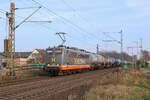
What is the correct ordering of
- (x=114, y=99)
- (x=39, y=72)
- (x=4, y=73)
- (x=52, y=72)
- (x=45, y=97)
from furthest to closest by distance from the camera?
1. (x=39, y=72)
2. (x=52, y=72)
3. (x=4, y=73)
4. (x=45, y=97)
5. (x=114, y=99)

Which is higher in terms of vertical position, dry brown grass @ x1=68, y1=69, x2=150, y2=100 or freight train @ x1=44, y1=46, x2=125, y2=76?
freight train @ x1=44, y1=46, x2=125, y2=76

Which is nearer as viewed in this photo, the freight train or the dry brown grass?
the dry brown grass

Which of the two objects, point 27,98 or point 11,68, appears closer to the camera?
point 27,98

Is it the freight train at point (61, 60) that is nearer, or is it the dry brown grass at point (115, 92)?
the dry brown grass at point (115, 92)

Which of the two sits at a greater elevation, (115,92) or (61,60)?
(61,60)

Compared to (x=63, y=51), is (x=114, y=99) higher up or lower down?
lower down

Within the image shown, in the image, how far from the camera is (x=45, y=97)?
32.7 ft

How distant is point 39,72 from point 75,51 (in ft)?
15.9

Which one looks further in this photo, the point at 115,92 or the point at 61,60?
the point at 61,60

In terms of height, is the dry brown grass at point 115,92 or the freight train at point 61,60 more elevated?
the freight train at point 61,60

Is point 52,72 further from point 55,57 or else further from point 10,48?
point 10,48


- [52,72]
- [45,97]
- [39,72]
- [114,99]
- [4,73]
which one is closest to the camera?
[114,99]

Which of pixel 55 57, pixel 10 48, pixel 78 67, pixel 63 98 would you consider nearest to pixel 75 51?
pixel 78 67

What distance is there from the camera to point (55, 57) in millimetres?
21469
